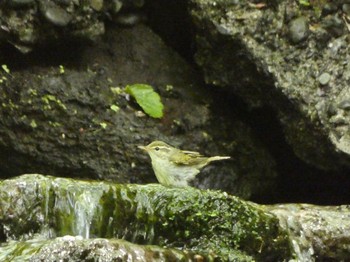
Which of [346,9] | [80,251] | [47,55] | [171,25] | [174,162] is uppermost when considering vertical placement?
[346,9]

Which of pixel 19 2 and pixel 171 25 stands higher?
pixel 171 25

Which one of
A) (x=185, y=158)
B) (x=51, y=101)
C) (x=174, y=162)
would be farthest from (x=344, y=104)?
(x=51, y=101)

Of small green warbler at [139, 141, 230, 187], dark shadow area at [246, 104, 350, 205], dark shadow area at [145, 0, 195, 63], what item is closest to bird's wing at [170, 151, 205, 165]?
small green warbler at [139, 141, 230, 187]

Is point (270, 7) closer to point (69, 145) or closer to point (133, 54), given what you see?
point (133, 54)

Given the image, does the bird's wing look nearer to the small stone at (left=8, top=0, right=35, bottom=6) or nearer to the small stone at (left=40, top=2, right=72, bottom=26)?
the small stone at (left=40, top=2, right=72, bottom=26)

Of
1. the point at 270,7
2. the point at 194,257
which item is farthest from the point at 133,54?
the point at 194,257

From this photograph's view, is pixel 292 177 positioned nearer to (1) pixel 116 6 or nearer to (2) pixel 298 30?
(2) pixel 298 30

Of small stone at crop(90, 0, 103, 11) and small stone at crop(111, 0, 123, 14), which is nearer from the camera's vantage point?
small stone at crop(90, 0, 103, 11)

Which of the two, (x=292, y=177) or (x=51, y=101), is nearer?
(x=51, y=101)
